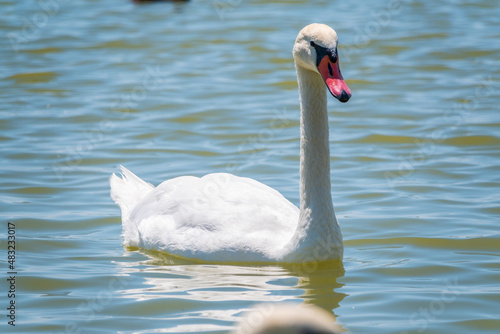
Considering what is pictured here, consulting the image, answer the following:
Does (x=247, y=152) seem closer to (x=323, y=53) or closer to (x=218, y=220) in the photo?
(x=218, y=220)

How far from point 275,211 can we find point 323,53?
139 cm

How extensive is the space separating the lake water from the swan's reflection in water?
2 cm

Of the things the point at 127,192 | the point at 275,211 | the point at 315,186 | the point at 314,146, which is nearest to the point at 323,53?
the point at 314,146

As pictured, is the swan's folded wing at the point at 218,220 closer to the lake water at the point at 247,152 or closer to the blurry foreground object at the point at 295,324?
the lake water at the point at 247,152

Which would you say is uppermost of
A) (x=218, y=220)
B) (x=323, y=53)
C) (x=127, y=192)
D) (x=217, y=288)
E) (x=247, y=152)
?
(x=323, y=53)

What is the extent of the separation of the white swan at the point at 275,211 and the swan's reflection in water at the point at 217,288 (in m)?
0.12

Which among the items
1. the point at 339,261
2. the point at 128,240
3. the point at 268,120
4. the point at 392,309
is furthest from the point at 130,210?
the point at 268,120

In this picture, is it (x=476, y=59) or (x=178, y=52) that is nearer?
(x=476, y=59)

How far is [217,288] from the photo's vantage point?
6.00 meters

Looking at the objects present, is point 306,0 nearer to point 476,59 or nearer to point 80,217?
point 476,59

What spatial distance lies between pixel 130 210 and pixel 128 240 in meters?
0.48

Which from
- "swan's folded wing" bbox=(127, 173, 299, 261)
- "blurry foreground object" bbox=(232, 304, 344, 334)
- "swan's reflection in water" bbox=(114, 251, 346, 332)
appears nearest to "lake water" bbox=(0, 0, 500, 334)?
"swan's reflection in water" bbox=(114, 251, 346, 332)

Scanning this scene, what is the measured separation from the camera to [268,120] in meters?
11.6

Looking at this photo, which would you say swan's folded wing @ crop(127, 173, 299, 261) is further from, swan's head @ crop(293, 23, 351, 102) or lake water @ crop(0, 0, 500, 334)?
swan's head @ crop(293, 23, 351, 102)
